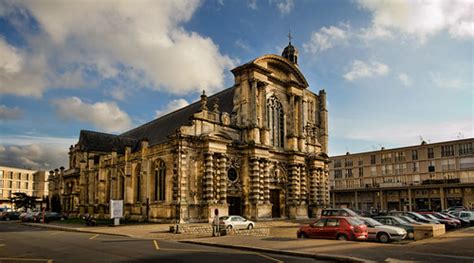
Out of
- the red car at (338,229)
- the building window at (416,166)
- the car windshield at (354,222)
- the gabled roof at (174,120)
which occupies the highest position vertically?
the gabled roof at (174,120)

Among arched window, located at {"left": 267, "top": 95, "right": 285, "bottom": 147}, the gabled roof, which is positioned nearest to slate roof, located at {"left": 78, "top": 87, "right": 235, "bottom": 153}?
the gabled roof

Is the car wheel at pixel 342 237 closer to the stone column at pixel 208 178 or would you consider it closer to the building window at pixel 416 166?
the stone column at pixel 208 178

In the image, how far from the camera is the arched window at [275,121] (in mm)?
41344

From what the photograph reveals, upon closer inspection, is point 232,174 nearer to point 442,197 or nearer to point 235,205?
point 235,205

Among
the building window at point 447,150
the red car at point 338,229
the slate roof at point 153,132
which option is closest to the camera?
the red car at point 338,229

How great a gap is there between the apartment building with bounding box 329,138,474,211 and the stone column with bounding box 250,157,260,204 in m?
47.4

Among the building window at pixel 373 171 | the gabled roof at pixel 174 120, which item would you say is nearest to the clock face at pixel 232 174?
the gabled roof at pixel 174 120

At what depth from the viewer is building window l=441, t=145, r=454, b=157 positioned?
7250 centimetres

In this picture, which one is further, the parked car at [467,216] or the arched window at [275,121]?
the arched window at [275,121]

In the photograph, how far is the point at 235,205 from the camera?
37094mm

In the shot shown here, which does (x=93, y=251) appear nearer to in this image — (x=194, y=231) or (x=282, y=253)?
(x=282, y=253)

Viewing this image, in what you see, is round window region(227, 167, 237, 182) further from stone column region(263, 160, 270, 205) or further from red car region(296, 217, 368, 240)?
red car region(296, 217, 368, 240)

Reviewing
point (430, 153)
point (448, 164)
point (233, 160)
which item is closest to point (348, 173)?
point (430, 153)

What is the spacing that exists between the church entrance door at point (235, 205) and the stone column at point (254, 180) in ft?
4.20
